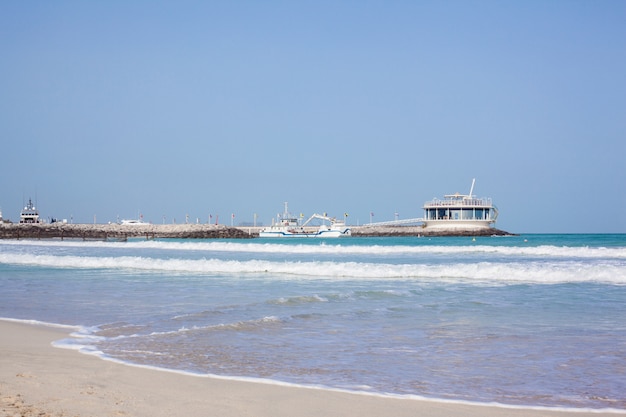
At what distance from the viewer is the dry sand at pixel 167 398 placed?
521 centimetres

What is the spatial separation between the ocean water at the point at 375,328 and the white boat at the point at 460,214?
237 ft

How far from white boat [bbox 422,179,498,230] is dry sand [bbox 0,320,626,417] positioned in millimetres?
87695

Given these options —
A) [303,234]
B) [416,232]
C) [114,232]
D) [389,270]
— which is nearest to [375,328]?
[389,270]

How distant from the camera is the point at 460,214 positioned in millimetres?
93812

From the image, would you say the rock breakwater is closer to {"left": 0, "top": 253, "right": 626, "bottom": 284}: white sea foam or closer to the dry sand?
{"left": 0, "top": 253, "right": 626, "bottom": 284}: white sea foam

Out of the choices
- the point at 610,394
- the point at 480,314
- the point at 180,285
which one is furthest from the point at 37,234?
the point at 610,394

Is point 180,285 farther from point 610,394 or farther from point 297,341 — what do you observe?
point 610,394

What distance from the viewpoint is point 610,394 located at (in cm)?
615

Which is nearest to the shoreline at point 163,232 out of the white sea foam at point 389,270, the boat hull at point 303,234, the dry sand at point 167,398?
the boat hull at point 303,234

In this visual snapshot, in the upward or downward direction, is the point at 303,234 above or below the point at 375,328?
above

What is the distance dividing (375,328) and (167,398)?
498 cm

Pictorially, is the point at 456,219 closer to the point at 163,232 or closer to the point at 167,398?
the point at 163,232

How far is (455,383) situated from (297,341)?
2.97 m

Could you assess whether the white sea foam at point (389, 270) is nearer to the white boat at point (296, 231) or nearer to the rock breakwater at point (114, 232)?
the rock breakwater at point (114, 232)
